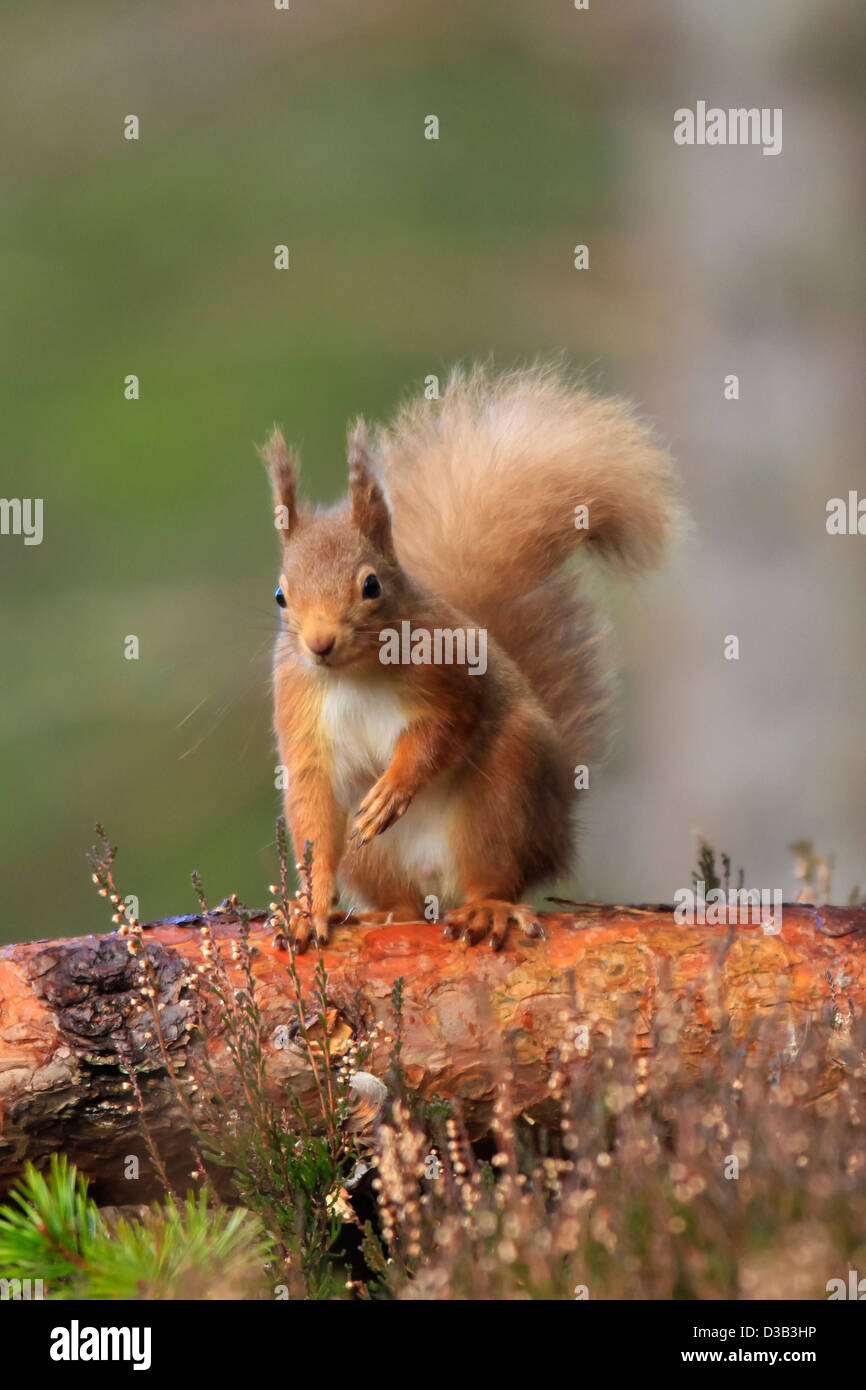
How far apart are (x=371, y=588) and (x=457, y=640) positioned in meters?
0.23

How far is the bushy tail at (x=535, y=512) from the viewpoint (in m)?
2.60

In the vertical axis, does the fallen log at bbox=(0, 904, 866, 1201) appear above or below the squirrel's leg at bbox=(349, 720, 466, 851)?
below

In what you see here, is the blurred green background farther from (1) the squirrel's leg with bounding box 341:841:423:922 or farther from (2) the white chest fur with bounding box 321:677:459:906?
(1) the squirrel's leg with bounding box 341:841:423:922

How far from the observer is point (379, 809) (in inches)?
86.9

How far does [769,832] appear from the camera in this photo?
445 cm

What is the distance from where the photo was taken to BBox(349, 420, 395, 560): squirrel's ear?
219 cm

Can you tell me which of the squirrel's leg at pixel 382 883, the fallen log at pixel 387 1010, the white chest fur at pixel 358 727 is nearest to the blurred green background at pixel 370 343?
the white chest fur at pixel 358 727

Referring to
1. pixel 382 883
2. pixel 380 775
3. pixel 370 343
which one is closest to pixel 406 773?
pixel 380 775

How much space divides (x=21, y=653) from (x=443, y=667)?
5.36m

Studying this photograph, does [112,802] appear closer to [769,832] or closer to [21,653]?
[21,653]

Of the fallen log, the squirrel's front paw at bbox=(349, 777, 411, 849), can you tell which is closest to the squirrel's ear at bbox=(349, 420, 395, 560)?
the squirrel's front paw at bbox=(349, 777, 411, 849)

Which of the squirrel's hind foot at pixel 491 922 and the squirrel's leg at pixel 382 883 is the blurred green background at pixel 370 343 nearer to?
the squirrel's leg at pixel 382 883

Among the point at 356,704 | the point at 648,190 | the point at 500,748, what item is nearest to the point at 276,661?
the point at 356,704

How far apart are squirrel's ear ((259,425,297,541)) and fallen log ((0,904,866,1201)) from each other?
24.9 inches
